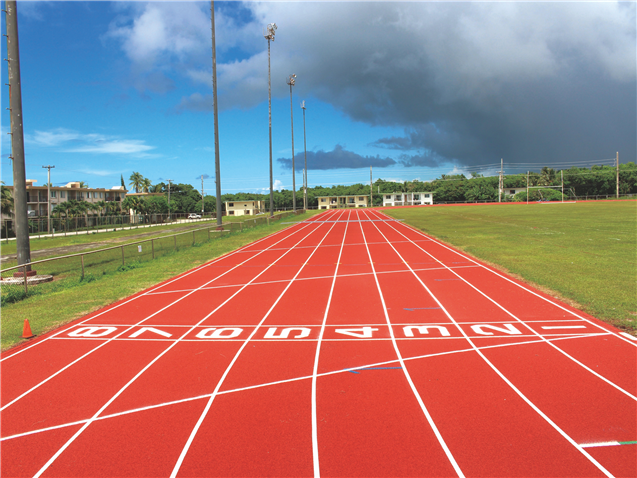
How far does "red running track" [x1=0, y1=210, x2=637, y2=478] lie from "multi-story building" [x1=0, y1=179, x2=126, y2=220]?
5880cm

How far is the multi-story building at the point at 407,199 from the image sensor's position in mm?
115812

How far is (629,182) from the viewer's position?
335ft

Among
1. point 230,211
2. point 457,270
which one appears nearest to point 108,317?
point 457,270

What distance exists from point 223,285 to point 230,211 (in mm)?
99072

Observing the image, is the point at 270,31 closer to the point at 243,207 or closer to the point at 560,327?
the point at 560,327

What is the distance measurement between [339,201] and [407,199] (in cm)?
2008

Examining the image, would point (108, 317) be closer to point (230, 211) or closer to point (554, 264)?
point (554, 264)

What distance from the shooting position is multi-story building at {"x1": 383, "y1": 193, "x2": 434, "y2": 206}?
115812 millimetres

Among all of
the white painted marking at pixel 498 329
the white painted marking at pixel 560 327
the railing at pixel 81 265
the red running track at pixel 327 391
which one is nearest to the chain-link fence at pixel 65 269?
the railing at pixel 81 265

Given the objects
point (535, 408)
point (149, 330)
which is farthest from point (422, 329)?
point (149, 330)

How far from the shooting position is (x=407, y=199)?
120 meters

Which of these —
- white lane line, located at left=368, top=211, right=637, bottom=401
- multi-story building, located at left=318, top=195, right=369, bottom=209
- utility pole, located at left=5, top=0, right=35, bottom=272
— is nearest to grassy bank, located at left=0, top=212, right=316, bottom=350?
utility pole, located at left=5, top=0, right=35, bottom=272

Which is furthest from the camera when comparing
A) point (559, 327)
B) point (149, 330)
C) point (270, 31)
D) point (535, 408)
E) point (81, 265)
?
point (270, 31)

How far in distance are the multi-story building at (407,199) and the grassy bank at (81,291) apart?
99192 millimetres
